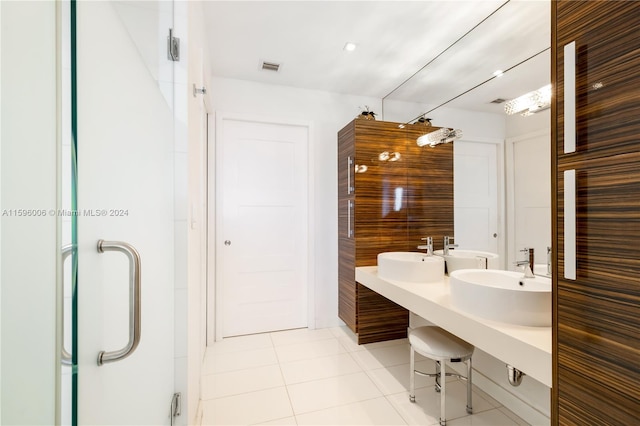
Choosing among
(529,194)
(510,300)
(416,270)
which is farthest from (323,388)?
(529,194)

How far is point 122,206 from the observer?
2.77 feet

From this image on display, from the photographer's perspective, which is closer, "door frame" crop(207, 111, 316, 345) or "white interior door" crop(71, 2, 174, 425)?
"white interior door" crop(71, 2, 174, 425)

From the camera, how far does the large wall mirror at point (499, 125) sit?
1.46 metres

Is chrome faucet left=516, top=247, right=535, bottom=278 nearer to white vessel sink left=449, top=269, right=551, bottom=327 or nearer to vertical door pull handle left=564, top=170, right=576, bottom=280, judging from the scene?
white vessel sink left=449, top=269, right=551, bottom=327

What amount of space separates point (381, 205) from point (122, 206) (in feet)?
6.79

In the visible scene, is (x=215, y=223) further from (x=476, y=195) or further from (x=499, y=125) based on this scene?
(x=499, y=125)

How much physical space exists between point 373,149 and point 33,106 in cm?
237

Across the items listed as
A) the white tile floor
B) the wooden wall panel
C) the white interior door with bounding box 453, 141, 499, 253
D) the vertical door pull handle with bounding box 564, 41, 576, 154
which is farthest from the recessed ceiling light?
the white tile floor

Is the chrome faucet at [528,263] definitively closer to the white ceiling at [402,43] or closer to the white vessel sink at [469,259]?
the white vessel sink at [469,259]

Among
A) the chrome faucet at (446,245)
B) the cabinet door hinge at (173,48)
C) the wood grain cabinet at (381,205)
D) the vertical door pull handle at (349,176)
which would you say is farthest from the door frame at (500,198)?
the cabinet door hinge at (173,48)

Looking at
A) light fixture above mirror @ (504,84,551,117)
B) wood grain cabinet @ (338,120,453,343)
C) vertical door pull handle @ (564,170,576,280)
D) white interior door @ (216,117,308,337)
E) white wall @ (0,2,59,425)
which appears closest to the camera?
Answer: white wall @ (0,2,59,425)

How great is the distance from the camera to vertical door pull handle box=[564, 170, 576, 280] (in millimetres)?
816

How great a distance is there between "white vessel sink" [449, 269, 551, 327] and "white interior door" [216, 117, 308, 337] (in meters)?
1.72

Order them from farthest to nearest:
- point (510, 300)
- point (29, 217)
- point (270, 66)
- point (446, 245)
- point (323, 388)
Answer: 1. point (270, 66)
2. point (446, 245)
3. point (323, 388)
4. point (510, 300)
5. point (29, 217)
